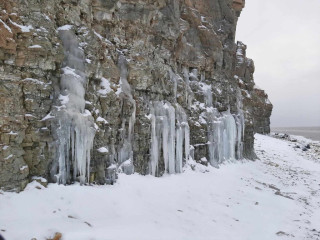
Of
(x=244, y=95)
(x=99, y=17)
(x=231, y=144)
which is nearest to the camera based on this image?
(x=99, y=17)

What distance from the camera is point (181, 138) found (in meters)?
15.5

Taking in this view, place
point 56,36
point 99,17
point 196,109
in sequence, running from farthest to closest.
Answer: point 196,109, point 99,17, point 56,36

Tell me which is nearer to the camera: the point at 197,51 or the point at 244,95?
the point at 197,51

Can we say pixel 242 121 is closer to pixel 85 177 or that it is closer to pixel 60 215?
pixel 85 177

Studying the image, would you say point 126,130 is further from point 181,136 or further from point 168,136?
point 181,136

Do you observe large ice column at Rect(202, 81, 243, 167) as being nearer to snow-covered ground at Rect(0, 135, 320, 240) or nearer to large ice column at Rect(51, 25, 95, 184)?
snow-covered ground at Rect(0, 135, 320, 240)

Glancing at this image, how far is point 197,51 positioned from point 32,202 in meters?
14.2

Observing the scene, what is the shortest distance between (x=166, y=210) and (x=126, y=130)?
372cm

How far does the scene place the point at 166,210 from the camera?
34.4 feet

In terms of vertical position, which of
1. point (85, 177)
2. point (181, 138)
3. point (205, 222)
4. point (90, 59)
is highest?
point (90, 59)

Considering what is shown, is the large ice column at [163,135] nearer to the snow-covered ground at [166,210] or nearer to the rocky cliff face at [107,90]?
the rocky cliff face at [107,90]

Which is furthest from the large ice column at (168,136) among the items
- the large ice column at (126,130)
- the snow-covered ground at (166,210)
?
the large ice column at (126,130)

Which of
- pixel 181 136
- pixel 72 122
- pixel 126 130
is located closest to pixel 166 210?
pixel 126 130

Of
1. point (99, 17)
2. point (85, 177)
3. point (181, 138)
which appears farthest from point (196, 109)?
point (85, 177)
